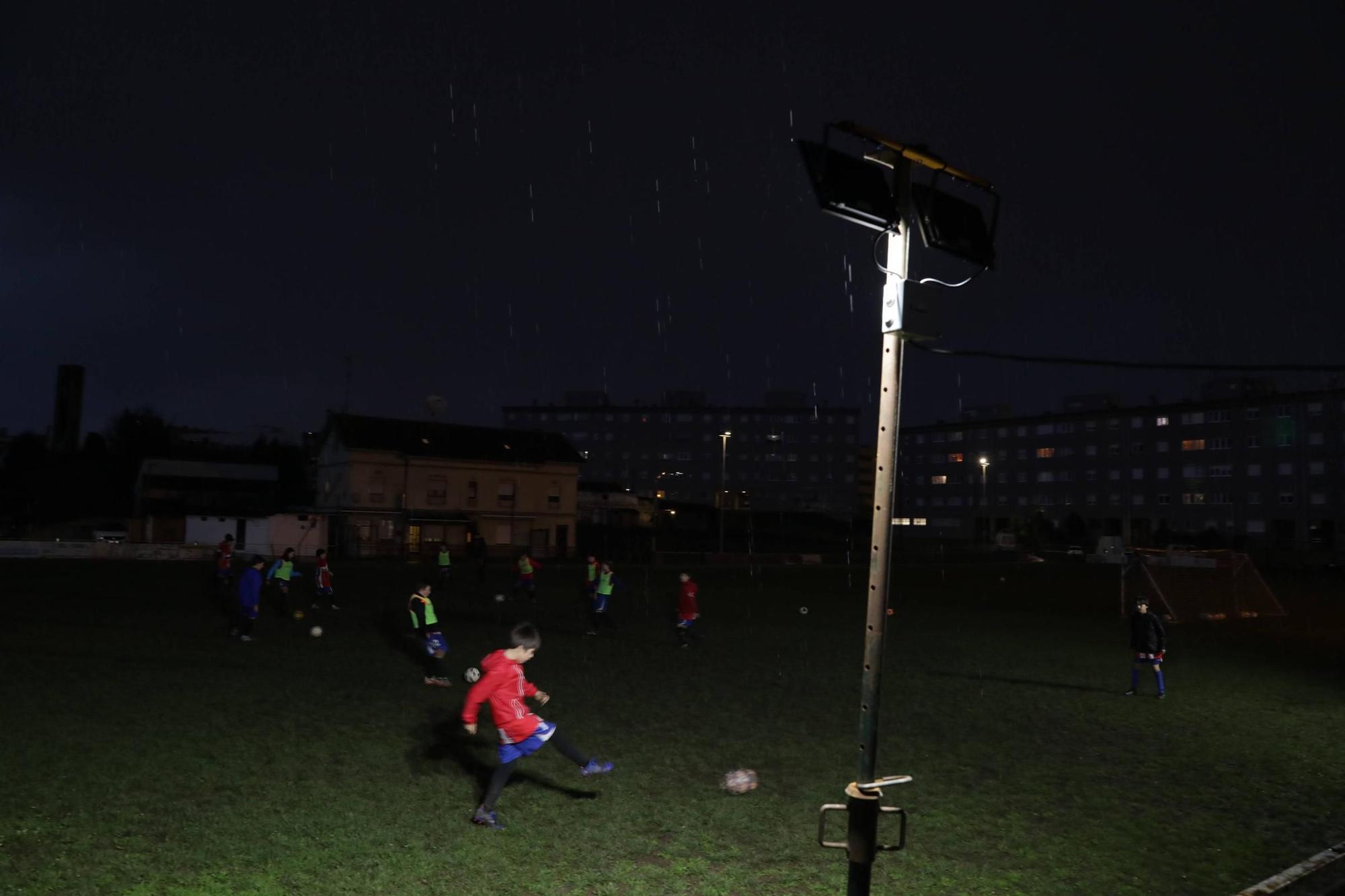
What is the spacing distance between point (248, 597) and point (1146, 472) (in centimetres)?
8693

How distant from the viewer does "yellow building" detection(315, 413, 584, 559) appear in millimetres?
59719

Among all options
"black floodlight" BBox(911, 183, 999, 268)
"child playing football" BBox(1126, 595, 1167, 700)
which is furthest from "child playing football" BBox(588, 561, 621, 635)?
"black floodlight" BBox(911, 183, 999, 268)

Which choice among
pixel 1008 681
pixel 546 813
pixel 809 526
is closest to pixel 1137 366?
pixel 546 813

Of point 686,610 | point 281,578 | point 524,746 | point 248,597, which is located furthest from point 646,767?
point 281,578

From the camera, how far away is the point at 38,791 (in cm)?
850

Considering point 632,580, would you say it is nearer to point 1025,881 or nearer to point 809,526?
point 1025,881

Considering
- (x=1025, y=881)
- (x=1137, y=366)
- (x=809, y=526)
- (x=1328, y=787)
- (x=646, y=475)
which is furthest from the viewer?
(x=646, y=475)

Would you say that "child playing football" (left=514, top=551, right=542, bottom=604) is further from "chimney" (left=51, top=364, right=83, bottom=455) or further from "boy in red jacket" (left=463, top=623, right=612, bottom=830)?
"chimney" (left=51, top=364, right=83, bottom=455)

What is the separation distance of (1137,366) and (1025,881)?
16.3ft

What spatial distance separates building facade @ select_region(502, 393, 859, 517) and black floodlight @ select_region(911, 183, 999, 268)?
119167 millimetres

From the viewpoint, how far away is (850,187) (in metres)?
4.73

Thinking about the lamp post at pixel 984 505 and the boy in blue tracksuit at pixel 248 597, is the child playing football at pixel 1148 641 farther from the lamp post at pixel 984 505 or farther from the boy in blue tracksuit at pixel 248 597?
the lamp post at pixel 984 505

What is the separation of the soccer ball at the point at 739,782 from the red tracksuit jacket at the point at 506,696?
2.33 metres

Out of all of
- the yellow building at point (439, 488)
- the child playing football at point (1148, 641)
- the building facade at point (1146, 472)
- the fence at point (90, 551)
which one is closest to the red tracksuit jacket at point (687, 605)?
the child playing football at point (1148, 641)
